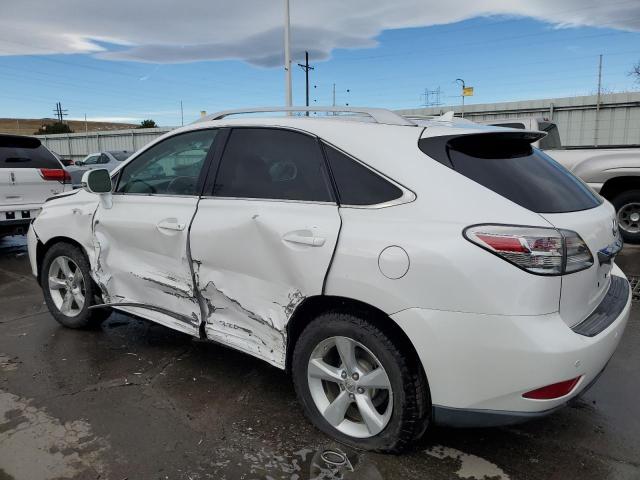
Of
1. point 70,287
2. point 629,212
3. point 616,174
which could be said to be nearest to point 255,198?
point 70,287

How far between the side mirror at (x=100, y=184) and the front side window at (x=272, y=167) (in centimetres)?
109

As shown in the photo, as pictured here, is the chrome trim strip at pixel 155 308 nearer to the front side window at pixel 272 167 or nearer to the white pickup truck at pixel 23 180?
the front side window at pixel 272 167

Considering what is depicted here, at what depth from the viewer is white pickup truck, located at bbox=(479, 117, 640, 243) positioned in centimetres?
755

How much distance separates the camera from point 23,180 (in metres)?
7.62

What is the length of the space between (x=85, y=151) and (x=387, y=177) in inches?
1576

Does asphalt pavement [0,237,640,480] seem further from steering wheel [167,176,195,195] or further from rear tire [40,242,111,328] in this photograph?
steering wheel [167,176,195,195]

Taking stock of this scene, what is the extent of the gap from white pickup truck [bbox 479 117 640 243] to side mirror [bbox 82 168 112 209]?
5.65 meters

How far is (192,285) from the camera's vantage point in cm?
328

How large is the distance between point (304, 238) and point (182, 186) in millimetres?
1221

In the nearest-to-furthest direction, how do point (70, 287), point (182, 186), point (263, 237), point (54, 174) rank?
1. point (263, 237)
2. point (182, 186)
3. point (70, 287)
4. point (54, 174)

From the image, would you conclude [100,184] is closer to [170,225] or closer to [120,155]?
[170,225]

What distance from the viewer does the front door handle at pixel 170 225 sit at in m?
3.29

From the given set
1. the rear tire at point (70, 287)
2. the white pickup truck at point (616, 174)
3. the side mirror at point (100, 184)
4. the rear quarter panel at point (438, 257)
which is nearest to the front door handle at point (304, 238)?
the rear quarter panel at point (438, 257)

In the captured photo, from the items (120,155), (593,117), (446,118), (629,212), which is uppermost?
(593,117)
